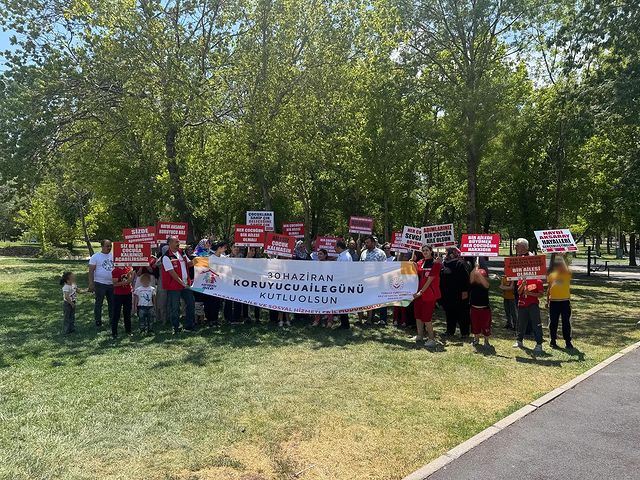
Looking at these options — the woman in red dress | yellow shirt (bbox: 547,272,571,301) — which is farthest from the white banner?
yellow shirt (bbox: 547,272,571,301)

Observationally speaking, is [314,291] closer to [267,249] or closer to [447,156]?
[267,249]

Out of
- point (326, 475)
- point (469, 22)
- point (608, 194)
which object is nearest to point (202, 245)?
point (326, 475)

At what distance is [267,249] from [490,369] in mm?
5957

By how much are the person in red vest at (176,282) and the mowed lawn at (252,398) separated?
0.45m

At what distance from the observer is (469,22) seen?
63.1 feet

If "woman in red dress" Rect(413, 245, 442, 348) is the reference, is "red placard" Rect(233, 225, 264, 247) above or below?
above

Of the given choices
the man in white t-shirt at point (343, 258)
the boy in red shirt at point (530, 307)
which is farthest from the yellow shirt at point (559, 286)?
the man in white t-shirt at point (343, 258)

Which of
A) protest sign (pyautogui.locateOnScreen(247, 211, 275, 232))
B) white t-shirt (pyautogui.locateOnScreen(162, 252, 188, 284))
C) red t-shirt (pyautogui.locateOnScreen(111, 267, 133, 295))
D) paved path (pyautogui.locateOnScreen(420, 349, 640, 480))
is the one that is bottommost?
paved path (pyautogui.locateOnScreen(420, 349, 640, 480))

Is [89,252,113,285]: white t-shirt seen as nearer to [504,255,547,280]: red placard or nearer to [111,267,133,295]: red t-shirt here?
[111,267,133,295]: red t-shirt

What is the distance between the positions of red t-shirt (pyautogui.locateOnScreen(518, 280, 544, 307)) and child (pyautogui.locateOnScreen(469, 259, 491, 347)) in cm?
60

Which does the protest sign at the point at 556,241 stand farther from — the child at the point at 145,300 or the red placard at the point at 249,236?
the child at the point at 145,300

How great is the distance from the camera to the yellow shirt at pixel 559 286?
934 centimetres

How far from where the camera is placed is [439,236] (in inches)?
480

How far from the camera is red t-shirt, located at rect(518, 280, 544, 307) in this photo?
9094 mm
